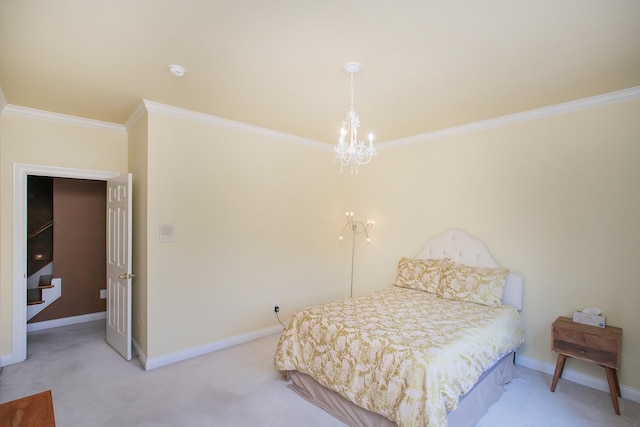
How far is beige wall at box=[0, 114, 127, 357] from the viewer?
3.23 metres

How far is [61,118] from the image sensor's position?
3.49 metres

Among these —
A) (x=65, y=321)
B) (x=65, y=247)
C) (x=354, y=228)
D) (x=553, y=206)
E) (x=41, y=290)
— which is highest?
(x=553, y=206)

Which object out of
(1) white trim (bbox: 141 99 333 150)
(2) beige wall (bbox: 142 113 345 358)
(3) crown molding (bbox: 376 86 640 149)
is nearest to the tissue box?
Result: (3) crown molding (bbox: 376 86 640 149)

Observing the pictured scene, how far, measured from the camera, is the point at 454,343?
2201 millimetres

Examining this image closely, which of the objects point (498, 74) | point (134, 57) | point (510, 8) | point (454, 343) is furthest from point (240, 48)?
point (454, 343)

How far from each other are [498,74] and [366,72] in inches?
41.1

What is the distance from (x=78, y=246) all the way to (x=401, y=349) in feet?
16.0

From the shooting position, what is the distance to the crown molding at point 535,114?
110 inches

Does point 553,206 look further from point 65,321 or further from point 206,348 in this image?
point 65,321

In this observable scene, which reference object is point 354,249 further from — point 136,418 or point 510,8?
point 510,8

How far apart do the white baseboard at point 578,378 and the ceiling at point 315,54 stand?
8.54 feet

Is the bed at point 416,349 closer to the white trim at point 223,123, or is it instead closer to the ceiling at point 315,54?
the ceiling at point 315,54

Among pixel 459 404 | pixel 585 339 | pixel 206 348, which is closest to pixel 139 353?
pixel 206 348

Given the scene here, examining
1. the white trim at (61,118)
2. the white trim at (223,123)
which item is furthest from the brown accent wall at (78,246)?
the white trim at (223,123)
